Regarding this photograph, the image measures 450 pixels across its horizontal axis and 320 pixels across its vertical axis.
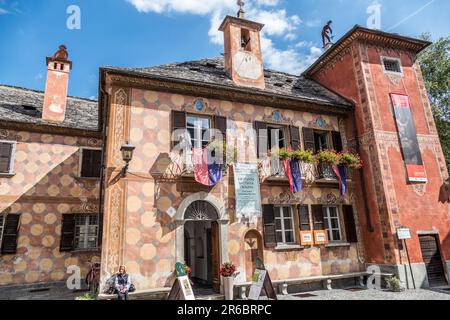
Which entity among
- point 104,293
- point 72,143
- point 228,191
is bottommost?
point 104,293

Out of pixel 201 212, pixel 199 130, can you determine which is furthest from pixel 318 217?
pixel 199 130

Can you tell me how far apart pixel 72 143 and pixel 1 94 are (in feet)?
17.2

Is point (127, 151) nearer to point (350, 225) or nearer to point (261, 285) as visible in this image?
point (261, 285)

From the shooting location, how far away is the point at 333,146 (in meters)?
13.4

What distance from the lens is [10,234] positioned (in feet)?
42.7

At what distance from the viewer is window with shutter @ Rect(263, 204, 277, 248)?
10.8m

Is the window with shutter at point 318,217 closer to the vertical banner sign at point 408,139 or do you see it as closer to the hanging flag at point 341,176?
the hanging flag at point 341,176

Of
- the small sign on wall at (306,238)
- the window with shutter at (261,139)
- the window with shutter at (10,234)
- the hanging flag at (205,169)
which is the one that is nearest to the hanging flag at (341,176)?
the small sign on wall at (306,238)

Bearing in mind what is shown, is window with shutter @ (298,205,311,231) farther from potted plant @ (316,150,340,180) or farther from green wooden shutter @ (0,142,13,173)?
green wooden shutter @ (0,142,13,173)

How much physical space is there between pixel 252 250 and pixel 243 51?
8.73 metres

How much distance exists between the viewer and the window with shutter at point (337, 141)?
13.3 m
